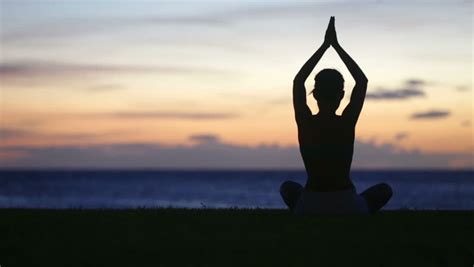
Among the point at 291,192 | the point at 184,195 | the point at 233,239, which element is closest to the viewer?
the point at 233,239

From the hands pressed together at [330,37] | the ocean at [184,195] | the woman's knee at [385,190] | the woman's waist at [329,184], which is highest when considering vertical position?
the hands pressed together at [330,37]

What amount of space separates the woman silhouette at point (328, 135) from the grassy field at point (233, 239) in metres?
0.29

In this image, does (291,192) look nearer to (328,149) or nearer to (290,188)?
(290,188)

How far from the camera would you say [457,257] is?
6977mm

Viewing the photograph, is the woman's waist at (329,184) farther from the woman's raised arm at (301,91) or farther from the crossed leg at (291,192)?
the woman's raised arm at (301,91)

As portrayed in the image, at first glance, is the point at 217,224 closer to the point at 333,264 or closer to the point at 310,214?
the point at 310,214

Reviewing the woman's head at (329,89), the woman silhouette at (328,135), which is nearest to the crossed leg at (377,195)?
the woman silhouette at (328,135)

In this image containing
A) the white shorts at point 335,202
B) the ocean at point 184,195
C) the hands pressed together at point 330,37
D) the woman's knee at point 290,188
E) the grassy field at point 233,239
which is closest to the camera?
the grassy field at point 233,239

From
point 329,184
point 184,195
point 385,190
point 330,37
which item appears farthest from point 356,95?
point 184,195

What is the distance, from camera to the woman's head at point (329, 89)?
8.94m

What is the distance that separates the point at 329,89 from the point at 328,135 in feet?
1.78

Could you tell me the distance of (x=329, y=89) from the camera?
29.4ft

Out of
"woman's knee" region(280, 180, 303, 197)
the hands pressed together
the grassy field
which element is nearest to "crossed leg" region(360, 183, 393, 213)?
the grassy field

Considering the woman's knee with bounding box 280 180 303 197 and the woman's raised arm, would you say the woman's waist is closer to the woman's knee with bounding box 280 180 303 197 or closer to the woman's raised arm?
the woman's knee with bounding box 280 180 303 197
